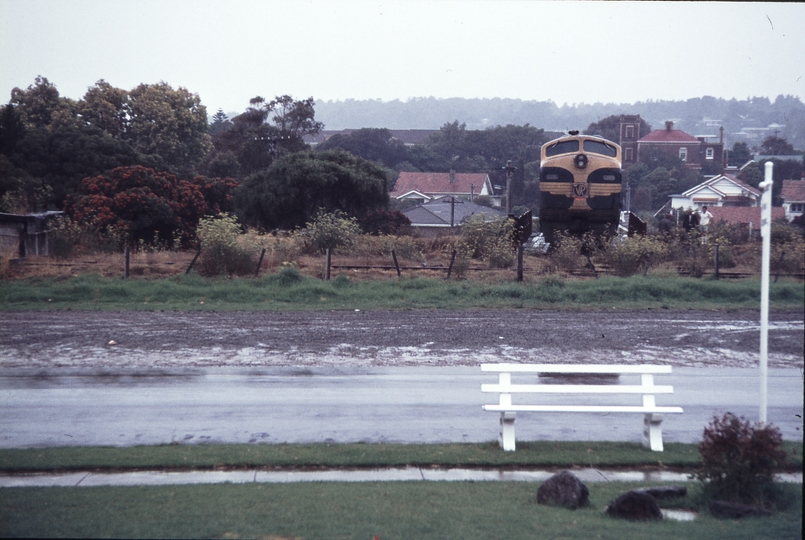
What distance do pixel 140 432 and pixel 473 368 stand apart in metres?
6.01

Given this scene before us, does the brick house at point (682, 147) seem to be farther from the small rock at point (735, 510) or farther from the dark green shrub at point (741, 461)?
the small rock at point (735, 510)

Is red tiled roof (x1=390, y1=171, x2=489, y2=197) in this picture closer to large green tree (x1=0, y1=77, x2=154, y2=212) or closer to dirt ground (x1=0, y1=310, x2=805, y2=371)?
large green tree (x1=0, y1=77, x2=154, y2=212)

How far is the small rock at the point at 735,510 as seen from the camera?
5684 mm

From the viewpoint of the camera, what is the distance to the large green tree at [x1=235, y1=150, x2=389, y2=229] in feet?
117

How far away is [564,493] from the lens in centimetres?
599

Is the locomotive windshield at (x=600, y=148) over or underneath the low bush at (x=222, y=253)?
over

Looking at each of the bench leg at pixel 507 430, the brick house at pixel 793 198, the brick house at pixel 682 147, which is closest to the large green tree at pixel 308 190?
the brick house at pixel 682 147

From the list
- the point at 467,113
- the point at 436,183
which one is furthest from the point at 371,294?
A: the point at 467,113

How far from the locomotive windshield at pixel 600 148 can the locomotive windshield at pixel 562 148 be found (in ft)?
1.28

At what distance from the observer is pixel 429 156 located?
65062mm

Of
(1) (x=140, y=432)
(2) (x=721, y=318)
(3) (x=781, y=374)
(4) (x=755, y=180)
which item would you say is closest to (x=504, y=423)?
(1) (x=140, y=432)

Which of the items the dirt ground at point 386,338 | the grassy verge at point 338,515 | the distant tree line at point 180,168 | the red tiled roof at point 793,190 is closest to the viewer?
the grassy verge at point 338,515

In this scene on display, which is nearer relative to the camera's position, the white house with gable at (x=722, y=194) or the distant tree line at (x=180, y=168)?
the white house with gable at (x=722, y=194)

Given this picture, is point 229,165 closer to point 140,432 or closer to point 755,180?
point 755,180
